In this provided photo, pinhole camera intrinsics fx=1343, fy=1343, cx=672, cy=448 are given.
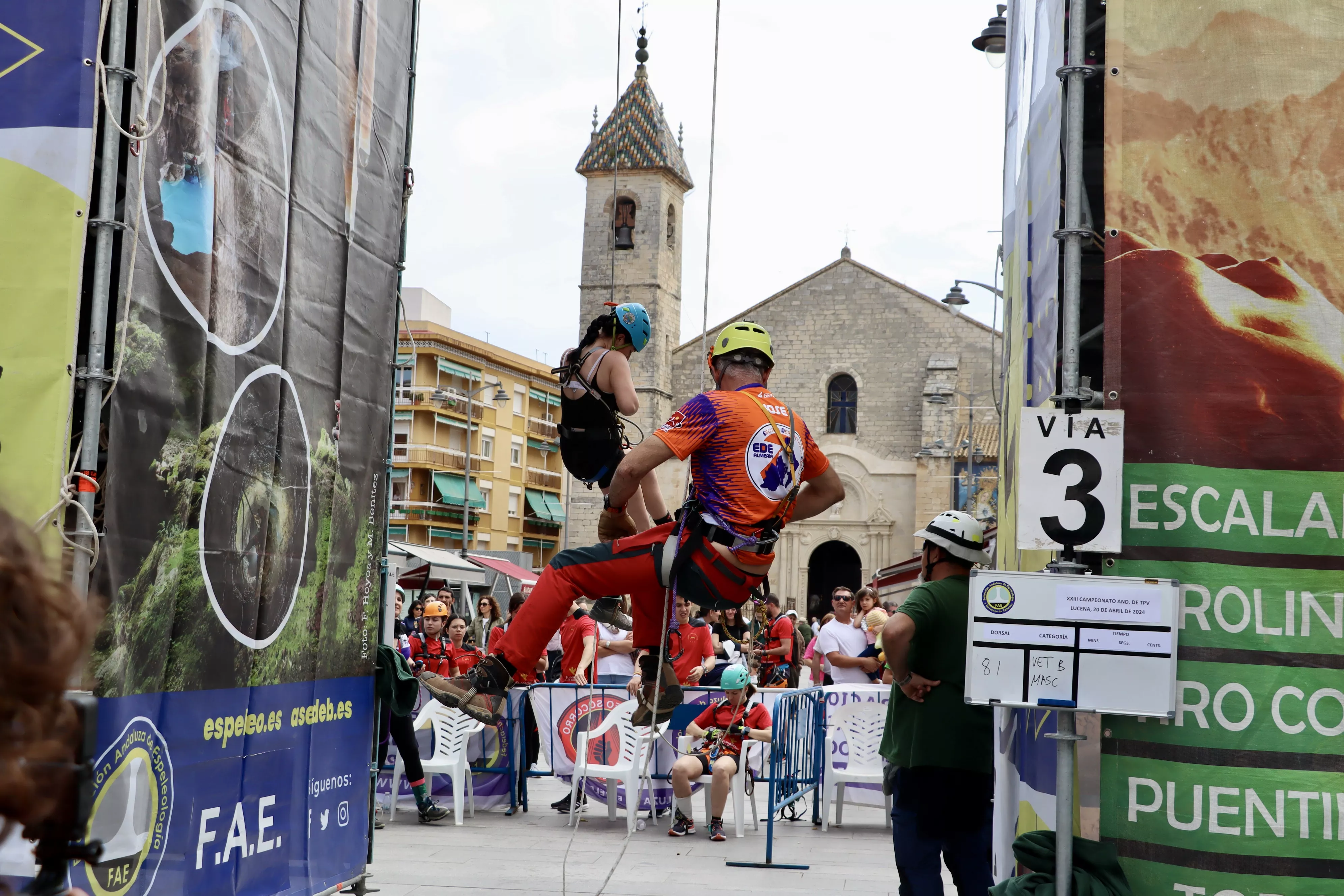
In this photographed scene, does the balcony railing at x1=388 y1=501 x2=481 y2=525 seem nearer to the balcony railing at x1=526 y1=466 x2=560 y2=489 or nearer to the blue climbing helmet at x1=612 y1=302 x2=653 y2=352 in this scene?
the balcony railing at x1=526 y1=466 x2=560 y2=489

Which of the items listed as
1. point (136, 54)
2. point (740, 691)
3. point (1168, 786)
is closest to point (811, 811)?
point (740, 691)

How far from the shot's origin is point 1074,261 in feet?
14.3

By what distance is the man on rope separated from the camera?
491 cm

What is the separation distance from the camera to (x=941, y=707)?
17.4 feet

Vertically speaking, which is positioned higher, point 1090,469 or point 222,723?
point 1090,469

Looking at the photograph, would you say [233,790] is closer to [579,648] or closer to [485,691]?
[485,691]

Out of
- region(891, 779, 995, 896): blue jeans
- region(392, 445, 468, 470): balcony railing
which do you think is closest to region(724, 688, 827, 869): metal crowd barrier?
region(891, 779, 995, 896): blue jeans

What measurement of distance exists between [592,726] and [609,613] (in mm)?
5939

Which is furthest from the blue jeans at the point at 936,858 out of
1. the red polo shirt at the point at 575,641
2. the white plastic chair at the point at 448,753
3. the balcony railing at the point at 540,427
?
the balcony railing at the point at 540,427

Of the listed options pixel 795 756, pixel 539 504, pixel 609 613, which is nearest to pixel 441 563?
pixel 795 756

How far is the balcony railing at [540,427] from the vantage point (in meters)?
73.9

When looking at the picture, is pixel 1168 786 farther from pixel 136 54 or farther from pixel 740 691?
pixel 740 691

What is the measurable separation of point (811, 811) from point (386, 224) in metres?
6.61

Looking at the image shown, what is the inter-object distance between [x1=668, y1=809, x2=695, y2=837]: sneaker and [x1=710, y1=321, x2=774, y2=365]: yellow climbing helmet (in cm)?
650
